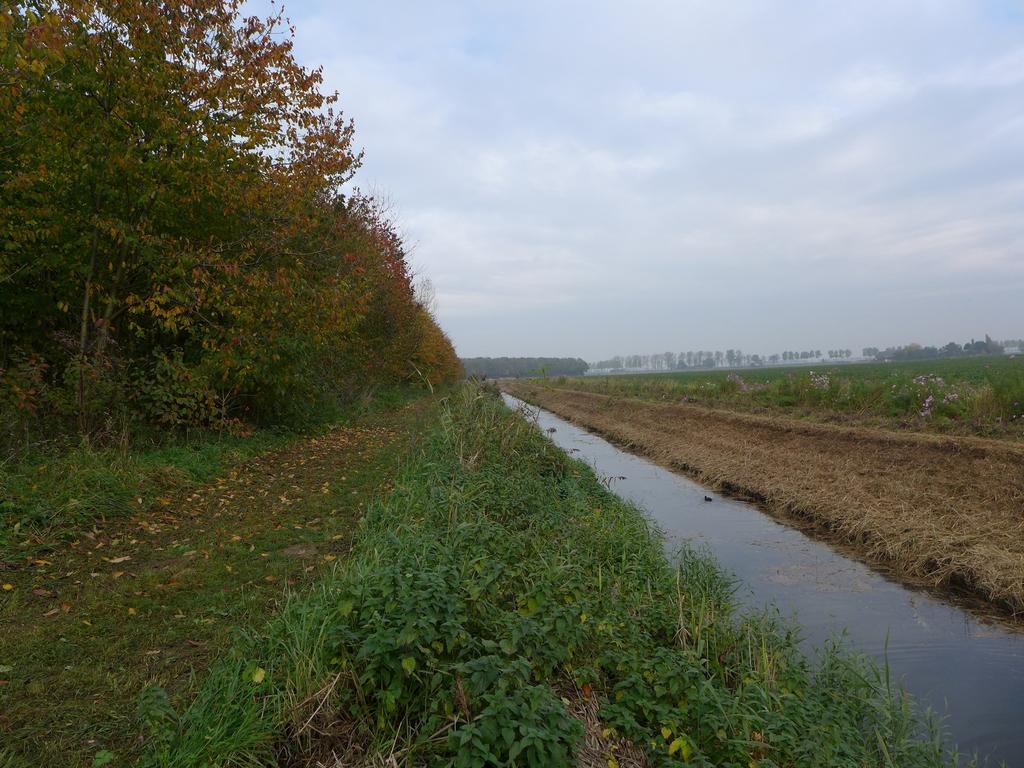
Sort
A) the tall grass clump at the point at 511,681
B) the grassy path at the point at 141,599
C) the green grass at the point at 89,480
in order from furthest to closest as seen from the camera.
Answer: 1. the green grass at the point at 89,480
2. the grassy path at the point at 141,599
3. the tall grass clump at the point at 511,681

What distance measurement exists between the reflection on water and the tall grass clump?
45 centimetres

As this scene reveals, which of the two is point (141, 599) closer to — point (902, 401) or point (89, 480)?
point (89, 480)

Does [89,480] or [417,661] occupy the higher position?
[89,480]

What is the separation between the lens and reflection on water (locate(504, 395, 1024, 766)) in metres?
4.48

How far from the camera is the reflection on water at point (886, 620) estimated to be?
448 cm

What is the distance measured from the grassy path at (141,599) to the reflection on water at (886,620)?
4518 millimetres

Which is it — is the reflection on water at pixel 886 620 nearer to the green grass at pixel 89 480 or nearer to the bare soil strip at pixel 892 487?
the bare soil strip at pixel 892 487

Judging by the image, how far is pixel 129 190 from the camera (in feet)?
30.2

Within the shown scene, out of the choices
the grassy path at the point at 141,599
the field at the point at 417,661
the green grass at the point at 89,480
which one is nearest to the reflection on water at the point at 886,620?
the field at the point at 417,661

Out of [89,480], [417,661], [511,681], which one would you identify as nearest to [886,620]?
[511,681]

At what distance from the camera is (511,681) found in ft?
10.2

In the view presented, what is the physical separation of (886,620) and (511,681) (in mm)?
4576

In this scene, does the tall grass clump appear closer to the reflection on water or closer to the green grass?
the reflection on water

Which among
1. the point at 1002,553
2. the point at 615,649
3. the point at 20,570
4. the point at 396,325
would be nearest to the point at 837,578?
the point at 1002,553
